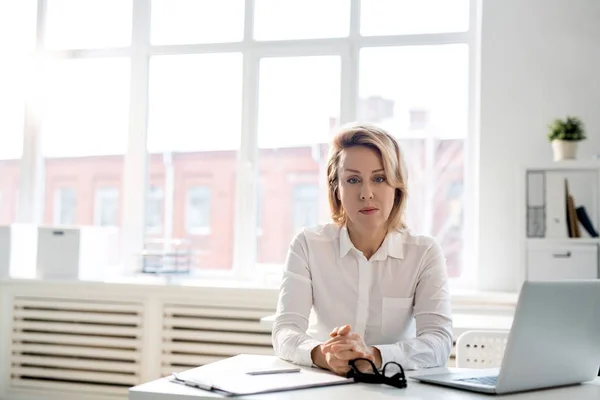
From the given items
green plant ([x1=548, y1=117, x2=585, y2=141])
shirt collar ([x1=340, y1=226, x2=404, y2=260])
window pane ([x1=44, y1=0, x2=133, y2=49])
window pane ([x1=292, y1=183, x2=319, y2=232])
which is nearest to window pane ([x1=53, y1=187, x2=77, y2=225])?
window pane ([x1=44, y1=0, x2=133, y2=49])

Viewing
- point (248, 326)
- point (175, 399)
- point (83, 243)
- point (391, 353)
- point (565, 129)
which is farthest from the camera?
point (83, 243)

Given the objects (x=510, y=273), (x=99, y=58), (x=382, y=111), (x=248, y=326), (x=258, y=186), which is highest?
(x=99, y=58)

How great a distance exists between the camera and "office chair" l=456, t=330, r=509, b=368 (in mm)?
2262

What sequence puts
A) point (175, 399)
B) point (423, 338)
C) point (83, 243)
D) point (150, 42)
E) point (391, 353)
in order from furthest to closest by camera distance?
point (150, 42) < point (83, 243) < point (423, 338) < point (391, 353) < point (175, 399)

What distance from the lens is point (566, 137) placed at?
11.8 ft

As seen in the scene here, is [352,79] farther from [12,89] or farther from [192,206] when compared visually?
[12,89]

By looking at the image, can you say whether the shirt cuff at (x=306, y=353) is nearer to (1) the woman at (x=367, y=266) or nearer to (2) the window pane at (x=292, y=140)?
(1) the woman at (x=367, y=266)

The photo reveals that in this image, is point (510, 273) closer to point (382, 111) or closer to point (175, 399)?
point (382, 111)

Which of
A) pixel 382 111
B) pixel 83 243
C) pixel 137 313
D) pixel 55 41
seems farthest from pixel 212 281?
pixel 55 41

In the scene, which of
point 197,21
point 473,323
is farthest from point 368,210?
point 197,21

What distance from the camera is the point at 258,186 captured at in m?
4.44

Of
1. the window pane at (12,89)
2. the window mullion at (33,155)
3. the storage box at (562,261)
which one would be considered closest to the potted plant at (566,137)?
the storage box at (562,261)

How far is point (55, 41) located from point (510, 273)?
3.12 m

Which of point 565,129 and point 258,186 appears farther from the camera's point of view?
point 258,186
